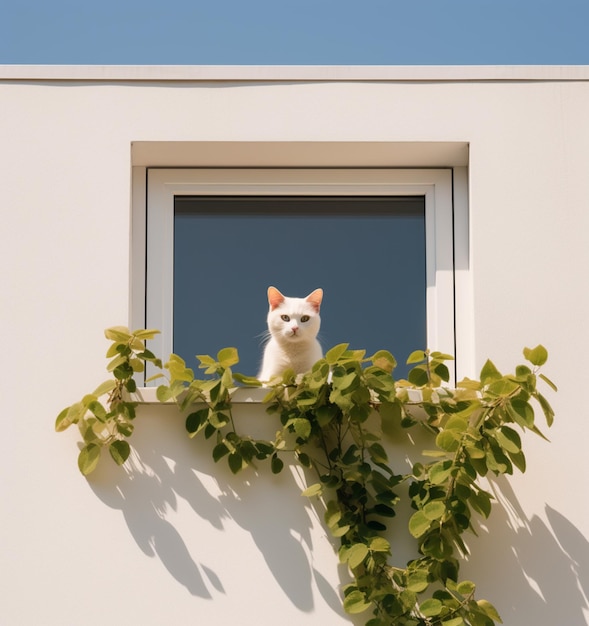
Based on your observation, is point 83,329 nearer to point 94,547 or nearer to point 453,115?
point 94,547

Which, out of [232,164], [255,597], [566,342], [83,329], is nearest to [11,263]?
[83,329]

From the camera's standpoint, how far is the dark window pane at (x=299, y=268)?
2.97 meters

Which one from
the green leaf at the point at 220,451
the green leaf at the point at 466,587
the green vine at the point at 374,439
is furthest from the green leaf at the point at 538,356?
the green leaf at the point at 220,451

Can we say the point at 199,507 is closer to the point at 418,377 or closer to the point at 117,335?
the point at 117,335

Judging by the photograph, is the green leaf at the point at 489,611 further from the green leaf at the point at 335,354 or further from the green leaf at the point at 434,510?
the green leaf at the point at 335,354

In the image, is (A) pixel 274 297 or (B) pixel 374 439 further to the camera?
(A) pixel 274 297

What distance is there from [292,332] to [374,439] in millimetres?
411

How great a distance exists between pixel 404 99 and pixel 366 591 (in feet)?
4.20

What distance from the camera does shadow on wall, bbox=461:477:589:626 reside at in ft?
8.61

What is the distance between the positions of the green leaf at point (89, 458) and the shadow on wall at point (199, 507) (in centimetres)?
6

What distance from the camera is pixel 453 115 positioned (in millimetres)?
2879

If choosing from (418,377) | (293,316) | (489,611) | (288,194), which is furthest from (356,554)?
(288,194)

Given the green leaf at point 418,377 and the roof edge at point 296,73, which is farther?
the roof edge at point 296,73

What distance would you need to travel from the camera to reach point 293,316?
289 cm
